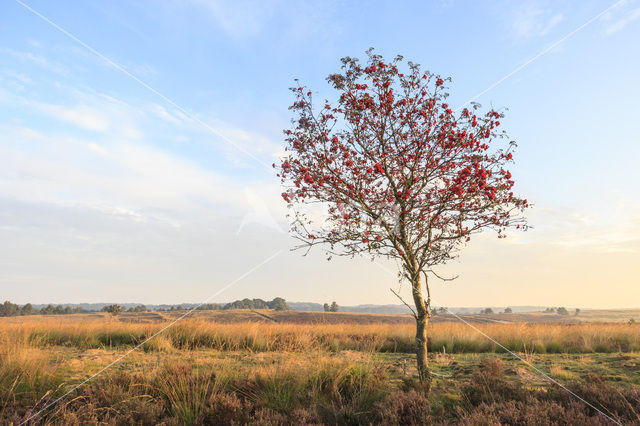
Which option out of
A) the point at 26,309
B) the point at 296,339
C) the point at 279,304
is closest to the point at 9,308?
the point at 26,309

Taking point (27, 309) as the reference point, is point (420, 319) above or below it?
above

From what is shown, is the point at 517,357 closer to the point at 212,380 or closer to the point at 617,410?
the point at 617,410

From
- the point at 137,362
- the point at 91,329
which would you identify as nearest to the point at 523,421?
the point at 137,362

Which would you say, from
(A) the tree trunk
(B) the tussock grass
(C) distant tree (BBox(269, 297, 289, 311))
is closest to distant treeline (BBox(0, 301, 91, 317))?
(C) distant tree (BBox(269, 297, 289, 311))

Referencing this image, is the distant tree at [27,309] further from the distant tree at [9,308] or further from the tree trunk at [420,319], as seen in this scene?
the tree trunk at [420,319]

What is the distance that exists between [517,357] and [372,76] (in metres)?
9.44

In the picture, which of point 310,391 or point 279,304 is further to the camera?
point 279,304

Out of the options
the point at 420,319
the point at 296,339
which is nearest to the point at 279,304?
the point at 296,339

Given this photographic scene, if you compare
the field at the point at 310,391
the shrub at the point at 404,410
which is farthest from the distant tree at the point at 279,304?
the shrub at the point at 404,410

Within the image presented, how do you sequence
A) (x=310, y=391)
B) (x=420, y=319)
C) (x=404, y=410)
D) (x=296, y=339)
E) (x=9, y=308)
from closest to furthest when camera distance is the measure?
(x=404, y=410) → (x=310, y=391) → (x=420, y=319) → (x=296, y=339) → (x=9, y=308)

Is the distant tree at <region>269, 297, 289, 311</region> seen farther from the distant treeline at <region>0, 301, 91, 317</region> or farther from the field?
the field

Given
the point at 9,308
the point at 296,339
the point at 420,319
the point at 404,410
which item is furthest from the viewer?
the point at 9,308

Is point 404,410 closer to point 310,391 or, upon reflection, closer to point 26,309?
point 310,391

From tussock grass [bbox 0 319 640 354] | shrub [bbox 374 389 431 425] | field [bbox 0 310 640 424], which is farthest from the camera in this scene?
tussock grass [bbox 0 319 640 354]
